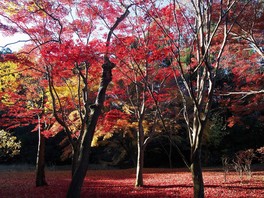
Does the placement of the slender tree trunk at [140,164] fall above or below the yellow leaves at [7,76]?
below

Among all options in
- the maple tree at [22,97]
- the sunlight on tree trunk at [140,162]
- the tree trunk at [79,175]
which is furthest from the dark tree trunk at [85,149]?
the maple tree at [22,97]

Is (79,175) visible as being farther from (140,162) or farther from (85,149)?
(140,162)

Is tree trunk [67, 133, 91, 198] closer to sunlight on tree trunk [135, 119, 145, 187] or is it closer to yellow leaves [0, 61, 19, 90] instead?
sunlight on tree trunk [135, 119, 145, 187]


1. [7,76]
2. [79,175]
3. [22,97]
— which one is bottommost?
[79,175]

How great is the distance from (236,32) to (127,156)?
1434 centimetres

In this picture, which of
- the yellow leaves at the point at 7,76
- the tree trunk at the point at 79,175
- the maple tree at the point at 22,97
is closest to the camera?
the tree trunk at the point at 79,175

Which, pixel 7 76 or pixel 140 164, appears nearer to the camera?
pixel 140 164

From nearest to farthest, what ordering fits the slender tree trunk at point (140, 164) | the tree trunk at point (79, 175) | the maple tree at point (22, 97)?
the tree trunk at point (79, 175) → the slender tree trunk at point (140, 164) → the maple tree at point (22, 97)

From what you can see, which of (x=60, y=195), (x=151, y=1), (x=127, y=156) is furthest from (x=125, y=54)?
(x=127, y=156)

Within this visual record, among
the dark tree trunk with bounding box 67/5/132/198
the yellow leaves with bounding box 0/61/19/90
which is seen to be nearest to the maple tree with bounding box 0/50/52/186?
the yellow leaves with bounding box 0/61/19/90

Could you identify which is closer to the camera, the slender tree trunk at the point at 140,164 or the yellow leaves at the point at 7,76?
the slender tree trunk at the point at 140,164

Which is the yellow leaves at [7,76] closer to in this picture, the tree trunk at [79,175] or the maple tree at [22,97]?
the maple tree at [22,97]

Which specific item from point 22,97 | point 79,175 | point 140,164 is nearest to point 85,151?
point 79,175

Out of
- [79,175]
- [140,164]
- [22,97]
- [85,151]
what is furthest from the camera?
[22,97]
